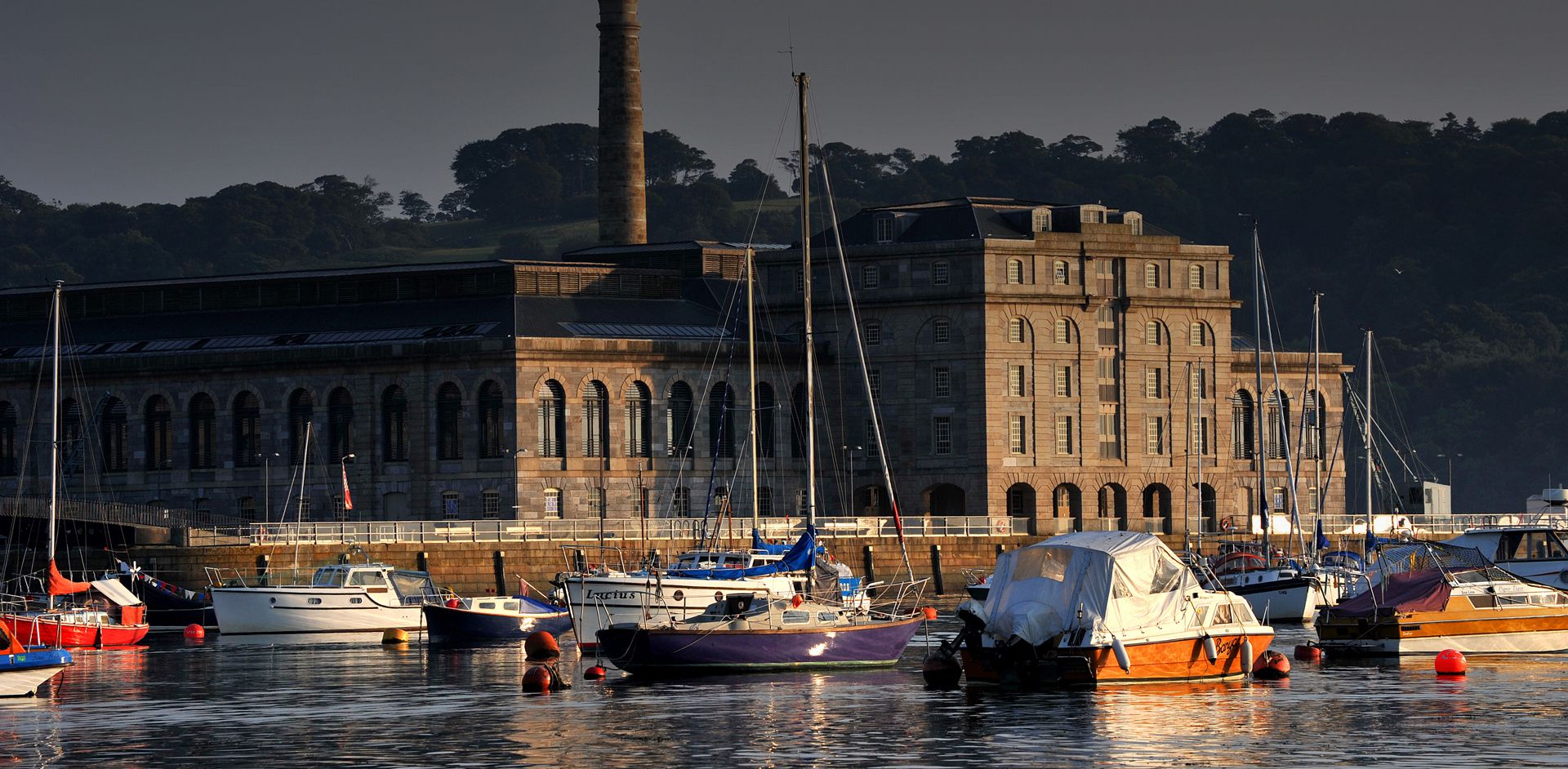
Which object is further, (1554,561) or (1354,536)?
(1354,536)

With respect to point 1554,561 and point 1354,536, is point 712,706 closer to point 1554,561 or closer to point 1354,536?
point 1554,561

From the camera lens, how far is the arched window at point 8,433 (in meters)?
129

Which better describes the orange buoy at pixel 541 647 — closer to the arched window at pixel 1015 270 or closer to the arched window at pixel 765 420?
the arched window at pixel 765 420

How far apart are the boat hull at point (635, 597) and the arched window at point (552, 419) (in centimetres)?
4407

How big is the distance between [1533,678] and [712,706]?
63.1ft

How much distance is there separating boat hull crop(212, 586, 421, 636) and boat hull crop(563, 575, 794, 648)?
1536 cm

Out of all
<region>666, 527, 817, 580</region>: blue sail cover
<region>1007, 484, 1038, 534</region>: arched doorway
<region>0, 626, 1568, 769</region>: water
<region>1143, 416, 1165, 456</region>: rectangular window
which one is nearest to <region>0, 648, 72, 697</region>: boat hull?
<region>0, 626, 1568, 769</region>: water

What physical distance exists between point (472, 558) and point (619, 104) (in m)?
42.3

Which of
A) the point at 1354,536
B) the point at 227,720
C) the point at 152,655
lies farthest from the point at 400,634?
the point at 1354,536

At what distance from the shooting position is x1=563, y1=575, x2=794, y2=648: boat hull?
255ft

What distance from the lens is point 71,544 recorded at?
11412 centimetres

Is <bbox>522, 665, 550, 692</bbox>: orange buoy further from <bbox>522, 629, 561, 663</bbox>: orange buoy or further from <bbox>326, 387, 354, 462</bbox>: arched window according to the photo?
<bbox>326, 387, 354, 462</bbox>: arched window

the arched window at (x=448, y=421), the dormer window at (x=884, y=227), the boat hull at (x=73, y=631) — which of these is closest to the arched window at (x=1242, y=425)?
the dormer window at (x=884, y=227)

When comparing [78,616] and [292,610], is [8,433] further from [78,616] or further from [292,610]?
[78,616]
